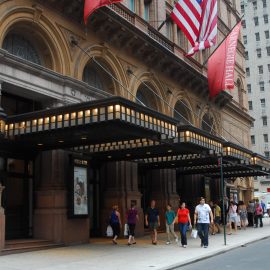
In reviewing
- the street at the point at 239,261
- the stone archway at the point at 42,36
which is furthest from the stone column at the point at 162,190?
the stone archway at the point at 42,36

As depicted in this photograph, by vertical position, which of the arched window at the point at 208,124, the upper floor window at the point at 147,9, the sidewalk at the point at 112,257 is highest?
the upper floor window at the point at 147,9

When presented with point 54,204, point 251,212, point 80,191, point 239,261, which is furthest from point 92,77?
point 251,212

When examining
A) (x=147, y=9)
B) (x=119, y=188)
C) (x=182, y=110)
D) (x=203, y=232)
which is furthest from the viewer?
(x=182, y=110)

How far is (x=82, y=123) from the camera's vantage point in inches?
586

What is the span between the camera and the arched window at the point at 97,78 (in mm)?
22625

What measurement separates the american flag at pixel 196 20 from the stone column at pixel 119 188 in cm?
732

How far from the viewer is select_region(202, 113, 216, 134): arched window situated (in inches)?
1401

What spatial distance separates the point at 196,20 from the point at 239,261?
13.7 meters

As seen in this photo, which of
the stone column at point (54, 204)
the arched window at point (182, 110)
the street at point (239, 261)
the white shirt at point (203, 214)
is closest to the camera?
the street at point (239, 261)

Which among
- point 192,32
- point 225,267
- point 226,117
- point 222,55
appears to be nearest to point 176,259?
Result: point 225,267

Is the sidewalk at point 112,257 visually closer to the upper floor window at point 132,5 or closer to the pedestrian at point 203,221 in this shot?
the pedestrian at point 203,221

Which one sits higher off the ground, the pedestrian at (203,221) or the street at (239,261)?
the pedestrian at (203,221)

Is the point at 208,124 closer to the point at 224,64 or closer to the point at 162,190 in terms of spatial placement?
the point at 224,64

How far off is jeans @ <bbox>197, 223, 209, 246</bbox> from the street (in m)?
1.12
